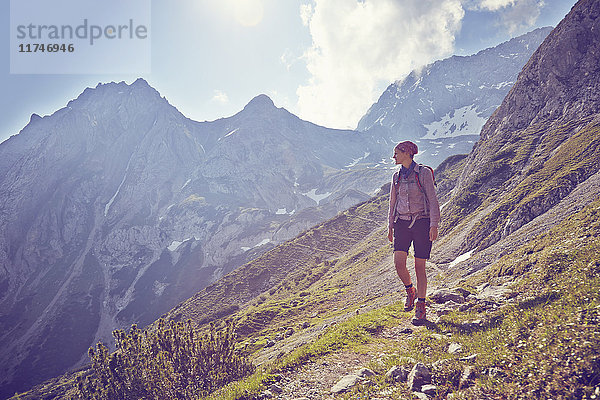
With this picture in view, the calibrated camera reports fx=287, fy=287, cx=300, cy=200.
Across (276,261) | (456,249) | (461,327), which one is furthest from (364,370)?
(276,261)

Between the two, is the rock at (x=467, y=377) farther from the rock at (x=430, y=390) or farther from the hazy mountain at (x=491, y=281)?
the rock at (x=430, y=390)

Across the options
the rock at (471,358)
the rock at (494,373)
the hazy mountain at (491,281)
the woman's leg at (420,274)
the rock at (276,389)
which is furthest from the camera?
the woman's leg at (420,274)

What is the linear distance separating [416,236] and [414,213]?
2.46ft

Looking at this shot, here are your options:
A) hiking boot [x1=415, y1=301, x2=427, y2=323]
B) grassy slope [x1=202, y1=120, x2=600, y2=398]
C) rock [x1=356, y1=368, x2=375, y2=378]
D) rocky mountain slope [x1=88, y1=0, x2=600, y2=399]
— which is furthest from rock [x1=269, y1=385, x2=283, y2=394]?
hiking boot [x1=415, y1=301, x2=427, y2=323]

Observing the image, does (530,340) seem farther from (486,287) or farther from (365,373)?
(486,287)

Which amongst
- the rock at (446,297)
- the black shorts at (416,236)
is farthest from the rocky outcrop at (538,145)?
the black shorts at (416,236)

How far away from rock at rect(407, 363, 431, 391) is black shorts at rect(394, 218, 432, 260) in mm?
4042

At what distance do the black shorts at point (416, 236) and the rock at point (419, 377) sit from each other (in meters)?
4.04

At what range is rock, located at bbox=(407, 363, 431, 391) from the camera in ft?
18.1

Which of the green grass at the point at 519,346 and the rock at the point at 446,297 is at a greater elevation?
the green grass at the point at 519,346

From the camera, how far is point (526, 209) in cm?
4653

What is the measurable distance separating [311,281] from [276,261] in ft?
106

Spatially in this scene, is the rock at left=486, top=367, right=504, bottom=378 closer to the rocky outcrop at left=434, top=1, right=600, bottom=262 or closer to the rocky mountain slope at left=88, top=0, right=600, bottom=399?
the rocky mountain slope at left=88, top=0, right=600, bottom=399

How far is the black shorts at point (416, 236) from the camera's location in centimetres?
919
